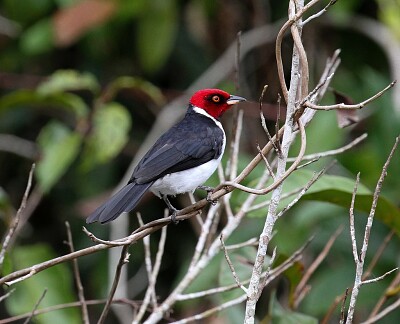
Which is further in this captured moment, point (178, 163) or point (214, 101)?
point (214, 101)

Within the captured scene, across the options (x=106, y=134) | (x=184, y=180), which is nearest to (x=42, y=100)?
(x=106, y=134)

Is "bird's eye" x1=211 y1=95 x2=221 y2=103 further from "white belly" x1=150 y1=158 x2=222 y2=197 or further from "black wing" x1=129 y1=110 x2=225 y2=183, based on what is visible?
"white belly" x1=150 y1=158 x2=222 y2=197

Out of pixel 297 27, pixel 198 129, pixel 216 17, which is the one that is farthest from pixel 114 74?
pixel 297 27

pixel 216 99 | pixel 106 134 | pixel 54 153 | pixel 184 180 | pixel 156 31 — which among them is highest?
pixel 156 31

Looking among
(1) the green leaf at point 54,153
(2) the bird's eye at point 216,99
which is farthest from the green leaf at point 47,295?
(2) the bird's eye at point 216,99

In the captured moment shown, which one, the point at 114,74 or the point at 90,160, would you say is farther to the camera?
the point at 114,74

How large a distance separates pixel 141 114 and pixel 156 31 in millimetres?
886

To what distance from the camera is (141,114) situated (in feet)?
Answer: 20.6

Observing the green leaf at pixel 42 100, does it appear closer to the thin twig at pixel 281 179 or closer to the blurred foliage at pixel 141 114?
the blurred foliage at pixel 141 114

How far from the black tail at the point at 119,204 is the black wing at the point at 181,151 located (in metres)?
0.07

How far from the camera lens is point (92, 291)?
6023 millimetres

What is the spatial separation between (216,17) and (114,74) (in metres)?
0.91

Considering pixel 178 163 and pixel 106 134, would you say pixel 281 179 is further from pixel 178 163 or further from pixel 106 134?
pixel 106 134

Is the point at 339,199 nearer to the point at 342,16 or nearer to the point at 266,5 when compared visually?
the point at 342,16
